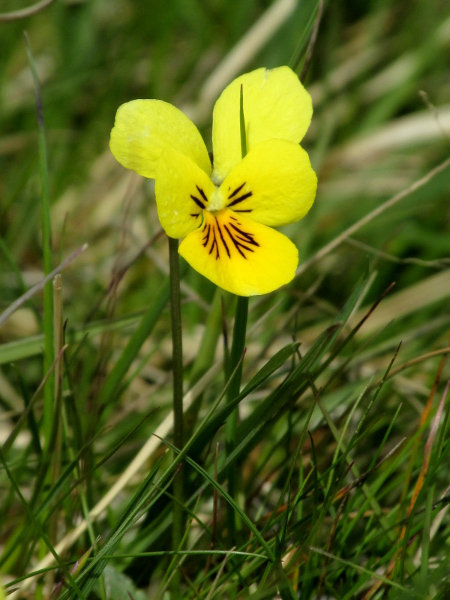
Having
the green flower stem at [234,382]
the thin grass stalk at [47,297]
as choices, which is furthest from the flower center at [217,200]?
the thin grass stalk at [47,297]

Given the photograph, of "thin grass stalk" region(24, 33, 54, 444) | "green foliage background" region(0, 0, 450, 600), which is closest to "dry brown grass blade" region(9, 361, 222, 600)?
"green foliage background" region(0, 0, 450, 600)

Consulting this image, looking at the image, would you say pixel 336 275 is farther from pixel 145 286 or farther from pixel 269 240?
pixel 269 240

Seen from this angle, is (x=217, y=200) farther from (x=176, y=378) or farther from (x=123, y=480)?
(x=123, y=480)

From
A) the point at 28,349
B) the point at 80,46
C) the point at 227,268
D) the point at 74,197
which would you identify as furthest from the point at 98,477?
the point at 80,46

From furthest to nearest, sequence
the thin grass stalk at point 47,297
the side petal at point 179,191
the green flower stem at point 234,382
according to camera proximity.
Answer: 1. the thin grass stalk at point 47,297
2. the green flower stem at point 234,382
3. the side petal at point 179,191

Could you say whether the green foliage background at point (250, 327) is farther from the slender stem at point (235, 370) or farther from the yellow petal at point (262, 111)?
the yellow petal at point (262, 111)

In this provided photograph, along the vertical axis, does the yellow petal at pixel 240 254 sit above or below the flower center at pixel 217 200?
below

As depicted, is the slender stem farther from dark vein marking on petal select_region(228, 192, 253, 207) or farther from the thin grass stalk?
the thin grass stalk
